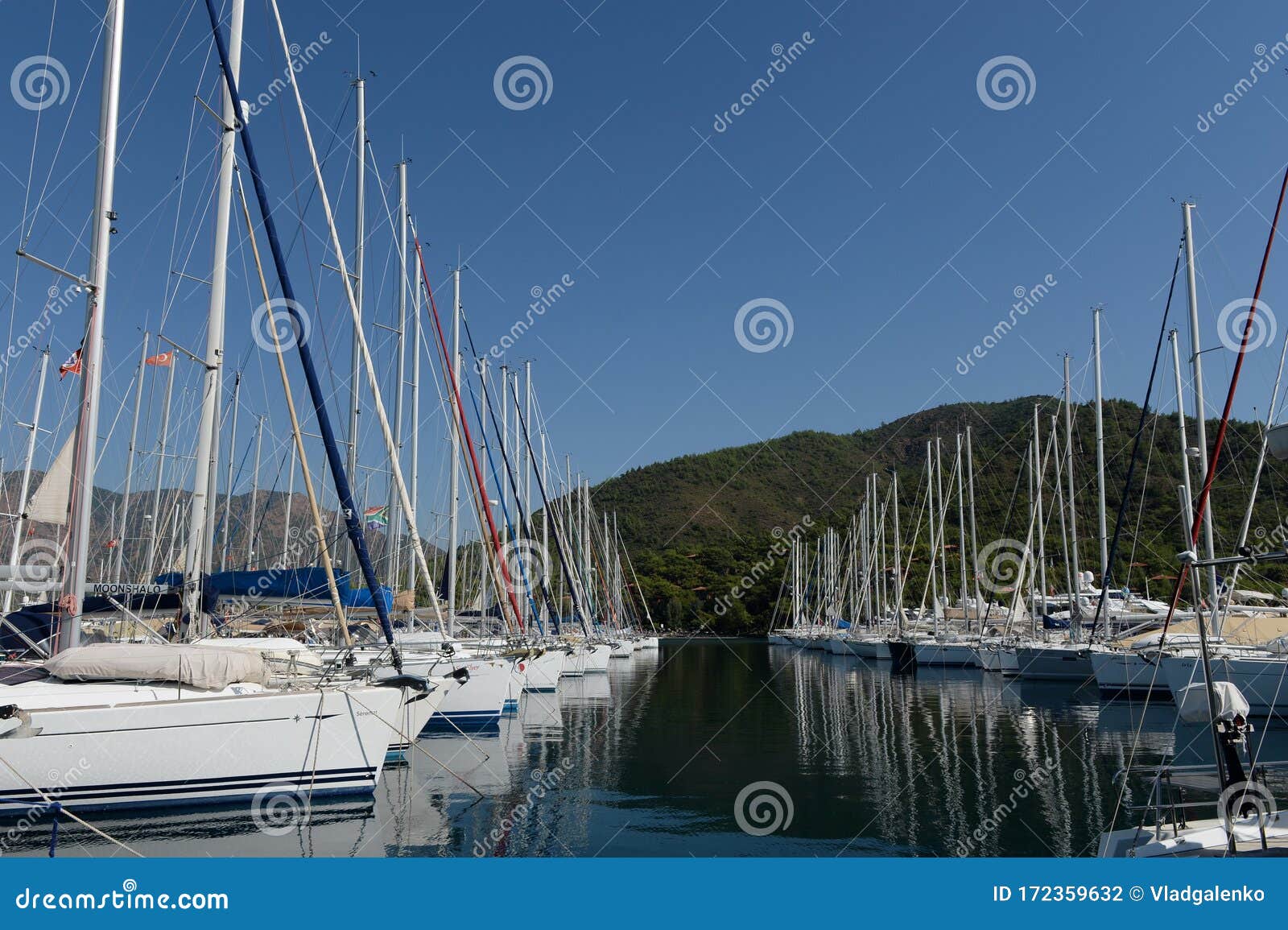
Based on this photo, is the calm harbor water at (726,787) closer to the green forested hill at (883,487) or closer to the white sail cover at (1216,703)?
the white sail cover at (1216,703)

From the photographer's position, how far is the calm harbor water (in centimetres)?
1353

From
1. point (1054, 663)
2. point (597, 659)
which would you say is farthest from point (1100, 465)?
point (597, 659)

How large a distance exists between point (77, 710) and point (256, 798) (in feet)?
9.87

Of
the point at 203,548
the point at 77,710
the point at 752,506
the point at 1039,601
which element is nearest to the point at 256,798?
the point at 77,710

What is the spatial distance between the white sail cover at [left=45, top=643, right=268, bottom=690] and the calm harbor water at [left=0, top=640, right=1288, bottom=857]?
2.06 m

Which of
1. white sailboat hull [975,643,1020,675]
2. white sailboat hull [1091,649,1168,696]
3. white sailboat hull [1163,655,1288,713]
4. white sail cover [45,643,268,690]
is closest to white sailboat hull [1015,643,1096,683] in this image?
white sailboat hull [975,643,1020,675]

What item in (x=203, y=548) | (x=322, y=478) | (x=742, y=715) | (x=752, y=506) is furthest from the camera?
(x=752, y=506)

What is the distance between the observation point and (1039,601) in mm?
51312

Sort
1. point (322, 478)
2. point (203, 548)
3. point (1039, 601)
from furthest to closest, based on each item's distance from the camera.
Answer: point (1039, 601) → point (322, 478) → point (203, 548)

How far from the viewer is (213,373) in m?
18.1

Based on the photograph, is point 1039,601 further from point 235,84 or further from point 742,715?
point 235,84

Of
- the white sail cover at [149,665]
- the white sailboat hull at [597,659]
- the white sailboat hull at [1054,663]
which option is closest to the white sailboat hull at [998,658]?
the white sailboat hull at [1054,663]

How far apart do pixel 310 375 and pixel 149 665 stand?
5735mm

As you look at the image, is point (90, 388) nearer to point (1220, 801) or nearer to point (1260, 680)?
point (1220, 801)
